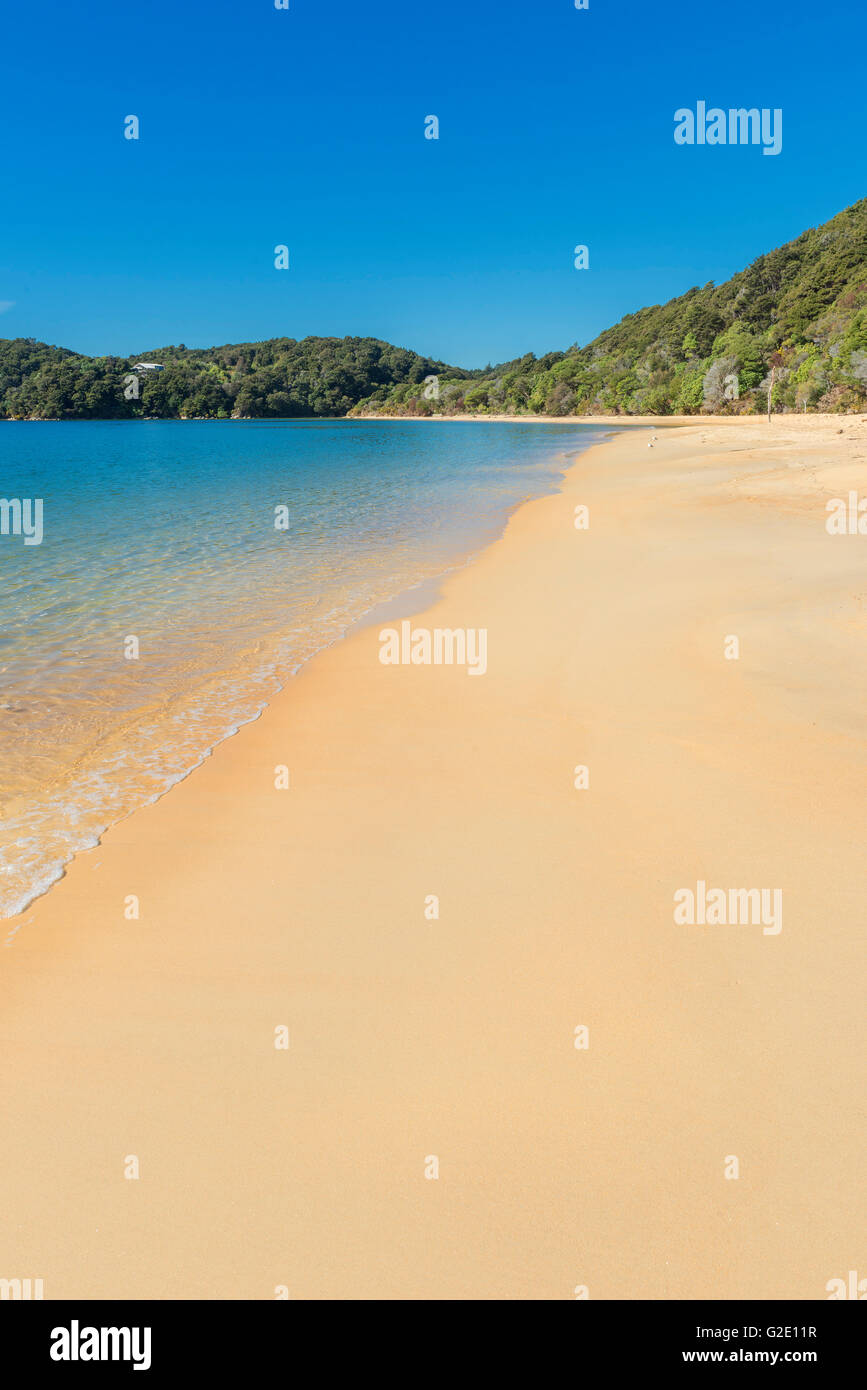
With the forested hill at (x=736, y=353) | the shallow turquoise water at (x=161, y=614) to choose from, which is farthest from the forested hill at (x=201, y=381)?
the shallow turquoise water at (x=161, y=614)

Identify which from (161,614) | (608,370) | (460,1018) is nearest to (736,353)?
(608,370)

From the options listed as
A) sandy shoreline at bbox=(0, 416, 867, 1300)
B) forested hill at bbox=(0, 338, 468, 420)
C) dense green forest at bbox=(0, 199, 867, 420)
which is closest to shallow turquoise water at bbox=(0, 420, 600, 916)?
sandy shoreline at bbox=(0, 416, 867, 1300)

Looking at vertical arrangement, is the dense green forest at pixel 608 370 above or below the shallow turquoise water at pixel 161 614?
above

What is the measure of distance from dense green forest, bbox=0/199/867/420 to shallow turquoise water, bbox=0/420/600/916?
1240 inches

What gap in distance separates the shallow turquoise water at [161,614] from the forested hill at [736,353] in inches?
1776

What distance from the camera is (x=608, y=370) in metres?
128

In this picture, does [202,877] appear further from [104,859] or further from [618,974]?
[618,974]

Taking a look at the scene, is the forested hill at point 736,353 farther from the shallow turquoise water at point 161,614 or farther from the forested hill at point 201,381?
the shallow turquoise water at point 161,614

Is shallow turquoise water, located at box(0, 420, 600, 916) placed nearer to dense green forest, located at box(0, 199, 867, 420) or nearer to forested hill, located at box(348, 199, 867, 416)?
dense green forest, located at box(0, 199, 867, 420)

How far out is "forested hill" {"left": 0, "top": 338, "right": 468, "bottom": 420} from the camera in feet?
468

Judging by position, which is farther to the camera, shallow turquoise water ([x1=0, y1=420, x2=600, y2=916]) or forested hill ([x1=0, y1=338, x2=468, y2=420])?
forested hill ([x1=0, y1=338, x2=468, y2=420])

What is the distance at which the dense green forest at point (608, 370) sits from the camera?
6850 cm
